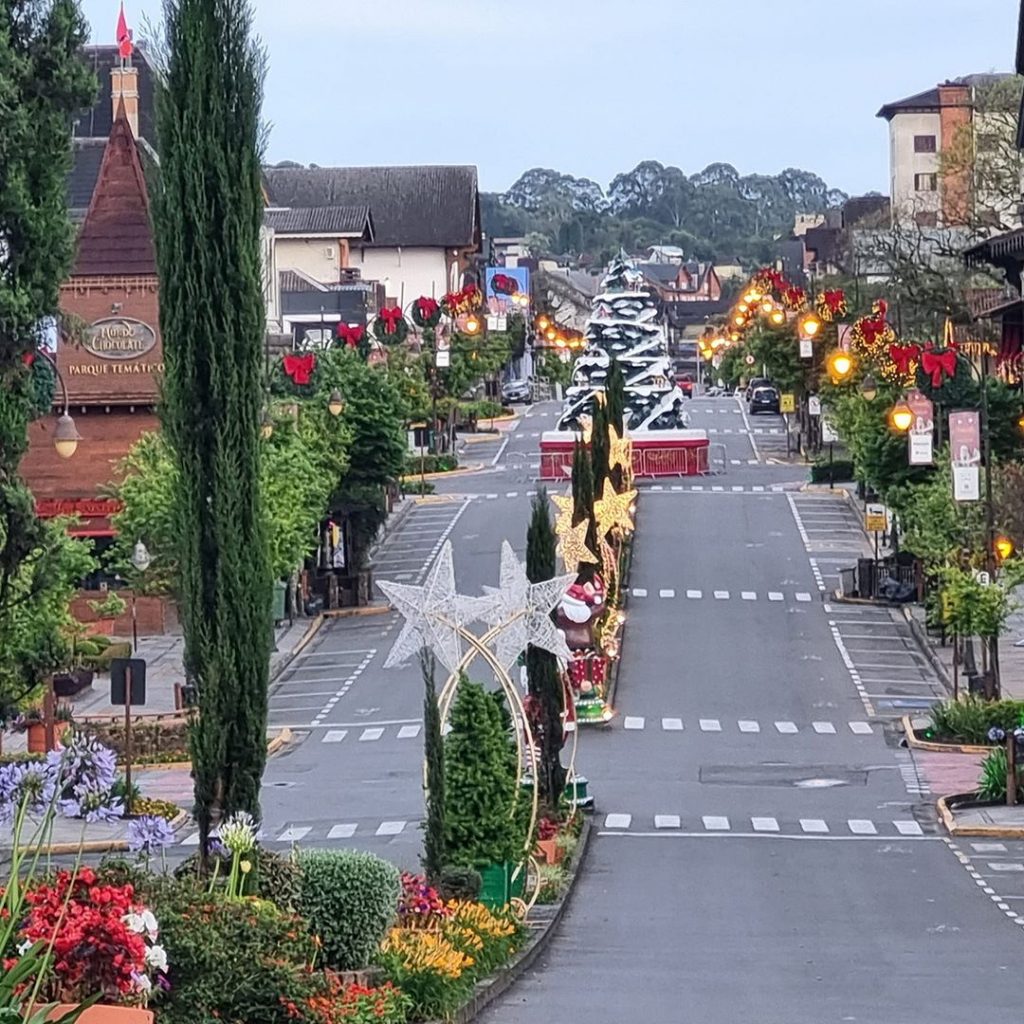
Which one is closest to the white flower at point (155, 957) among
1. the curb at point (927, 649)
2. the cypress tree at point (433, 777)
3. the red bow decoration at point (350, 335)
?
the cypress tree at point (433, 777)

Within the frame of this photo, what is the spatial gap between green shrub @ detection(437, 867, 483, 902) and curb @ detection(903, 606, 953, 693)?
30.8 m

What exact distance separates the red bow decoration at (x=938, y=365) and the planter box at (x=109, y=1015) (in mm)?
34964

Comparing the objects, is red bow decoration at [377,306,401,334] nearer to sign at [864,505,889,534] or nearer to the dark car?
sign at [864,505,889,534]

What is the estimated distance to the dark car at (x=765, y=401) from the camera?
128375mm

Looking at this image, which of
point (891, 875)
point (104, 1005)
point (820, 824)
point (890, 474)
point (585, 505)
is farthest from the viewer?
point (890, 474)

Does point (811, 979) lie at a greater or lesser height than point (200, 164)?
lesser

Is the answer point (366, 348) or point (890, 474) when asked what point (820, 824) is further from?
point (366, 348)

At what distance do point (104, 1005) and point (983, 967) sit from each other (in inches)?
485

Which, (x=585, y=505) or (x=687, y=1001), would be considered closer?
(x=687, y=1001)

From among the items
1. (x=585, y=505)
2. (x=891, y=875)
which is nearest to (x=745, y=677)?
(x=585, y=505)

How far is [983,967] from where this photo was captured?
2389 cm

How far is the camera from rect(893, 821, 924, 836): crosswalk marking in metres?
37.1

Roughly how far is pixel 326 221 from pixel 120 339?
64.1m

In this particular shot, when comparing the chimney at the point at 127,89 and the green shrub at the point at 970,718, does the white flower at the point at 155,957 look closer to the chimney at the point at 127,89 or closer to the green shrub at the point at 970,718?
the green shrub at the point at 970,718
